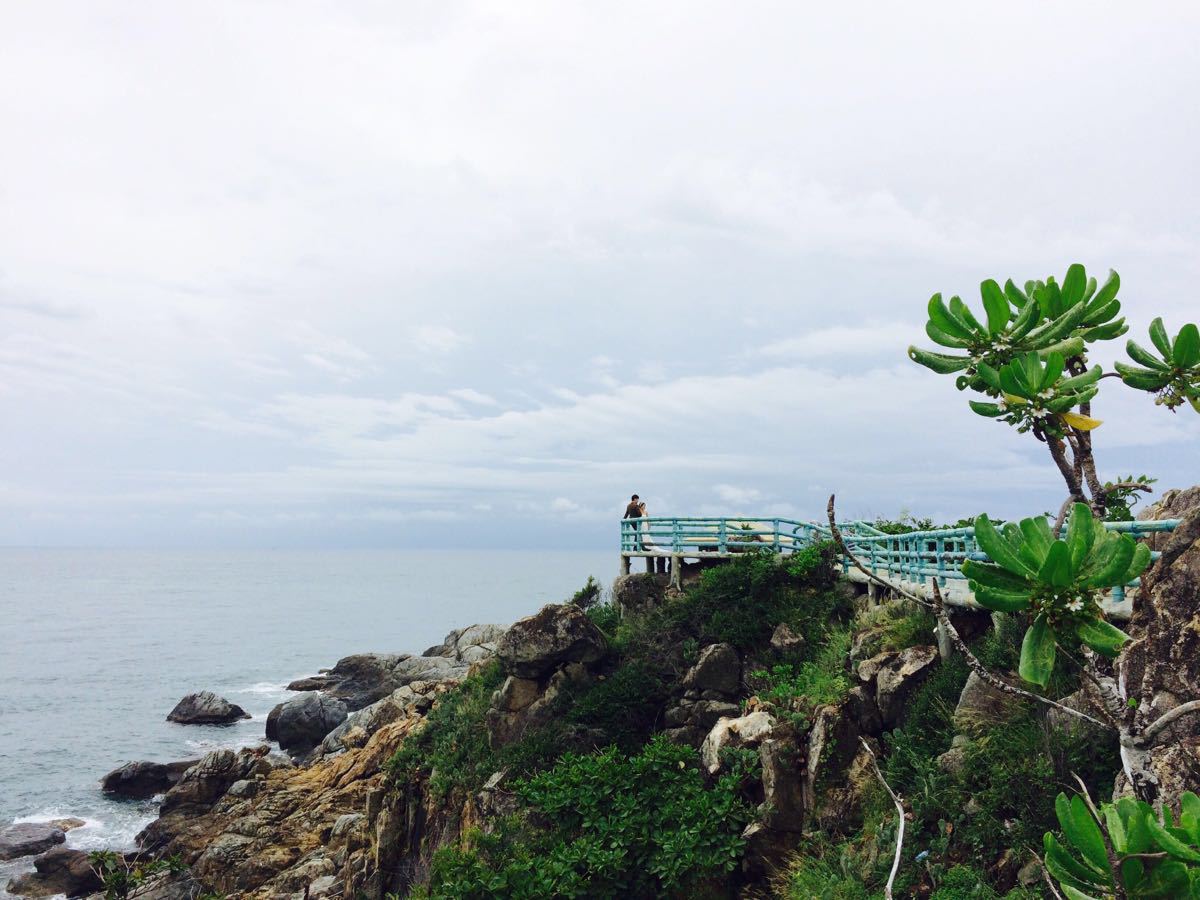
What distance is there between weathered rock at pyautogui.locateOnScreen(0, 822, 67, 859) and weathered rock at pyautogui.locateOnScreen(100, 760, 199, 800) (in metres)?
3.97

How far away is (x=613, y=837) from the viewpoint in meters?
14.3

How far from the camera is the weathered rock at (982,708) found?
1109 cm

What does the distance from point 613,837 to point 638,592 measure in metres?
8.24

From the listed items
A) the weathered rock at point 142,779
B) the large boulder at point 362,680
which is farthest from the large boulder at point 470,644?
the weathered rock at point 142,779

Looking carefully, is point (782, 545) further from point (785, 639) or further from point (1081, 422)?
point (1081, 422)

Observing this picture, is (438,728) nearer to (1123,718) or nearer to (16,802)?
(1123,718)

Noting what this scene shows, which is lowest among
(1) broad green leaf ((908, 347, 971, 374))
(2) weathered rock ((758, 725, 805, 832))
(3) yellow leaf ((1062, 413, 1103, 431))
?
(2) weathered rock ((758, 725, 805, 832))

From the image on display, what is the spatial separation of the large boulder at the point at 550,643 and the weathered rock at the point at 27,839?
22.7m

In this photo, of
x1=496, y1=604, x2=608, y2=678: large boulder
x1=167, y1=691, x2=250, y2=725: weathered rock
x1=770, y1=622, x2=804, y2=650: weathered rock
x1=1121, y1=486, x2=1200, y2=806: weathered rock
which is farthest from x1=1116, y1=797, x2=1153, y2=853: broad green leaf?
x1=167, y1=691, x2=250, y2=725: weathered rock

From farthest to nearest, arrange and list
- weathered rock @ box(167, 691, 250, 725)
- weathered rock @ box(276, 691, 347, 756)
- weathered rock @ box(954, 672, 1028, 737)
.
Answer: weathered rock @ box(167, 691, 250, 725), weathered rock @ box(276, 691, 347, 756), weathered rock @ box(954, 672, 1028, 737)

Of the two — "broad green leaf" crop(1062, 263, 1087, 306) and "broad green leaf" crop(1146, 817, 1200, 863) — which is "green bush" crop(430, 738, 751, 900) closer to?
"broad green leaf" crop(1062, 263, 1087, 306)

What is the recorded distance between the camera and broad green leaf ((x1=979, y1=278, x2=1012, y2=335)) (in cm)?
951

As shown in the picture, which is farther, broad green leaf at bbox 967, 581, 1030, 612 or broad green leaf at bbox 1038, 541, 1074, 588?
broad green leaf at bbox 967, 581, 1030, 612

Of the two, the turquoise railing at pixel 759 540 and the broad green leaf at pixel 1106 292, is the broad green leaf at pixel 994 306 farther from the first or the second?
the turquoise railing at pixel 759 540
